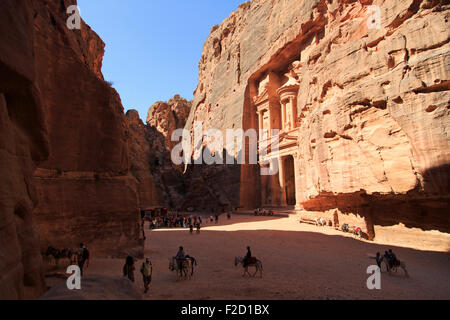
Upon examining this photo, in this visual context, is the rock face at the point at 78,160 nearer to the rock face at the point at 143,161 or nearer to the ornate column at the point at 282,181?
the ornate column at the point at 282,181

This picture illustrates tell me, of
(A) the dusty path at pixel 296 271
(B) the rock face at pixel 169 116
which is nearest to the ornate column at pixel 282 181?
(A) the dusty path at pixel 296 271

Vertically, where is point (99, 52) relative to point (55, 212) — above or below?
above

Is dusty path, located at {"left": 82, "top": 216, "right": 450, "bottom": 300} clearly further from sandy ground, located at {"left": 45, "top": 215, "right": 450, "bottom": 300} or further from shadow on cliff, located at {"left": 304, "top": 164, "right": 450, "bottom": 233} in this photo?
shadow on cliff, located at {"left": 304, "top": 164, "right": 450, "bottom": 233}

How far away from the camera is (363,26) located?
1614cm

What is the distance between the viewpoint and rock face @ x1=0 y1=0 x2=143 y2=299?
5.01 m

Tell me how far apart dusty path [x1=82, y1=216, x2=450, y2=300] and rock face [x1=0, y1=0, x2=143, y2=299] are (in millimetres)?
1907

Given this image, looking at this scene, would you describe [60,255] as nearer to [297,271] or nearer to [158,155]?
[297,271]

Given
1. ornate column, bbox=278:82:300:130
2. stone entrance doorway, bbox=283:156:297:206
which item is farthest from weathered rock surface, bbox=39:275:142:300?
ornate column, bbox=278:82:300:130

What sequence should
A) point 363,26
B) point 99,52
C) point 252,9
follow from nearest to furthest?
1. point 363,26
2. point 99,52
3. point 252,9

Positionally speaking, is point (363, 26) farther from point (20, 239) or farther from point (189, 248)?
point (20, 239)

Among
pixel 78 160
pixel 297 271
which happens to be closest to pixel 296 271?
pixel 297 271

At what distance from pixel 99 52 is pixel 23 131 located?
2142 centimetres

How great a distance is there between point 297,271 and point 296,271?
38 mm
